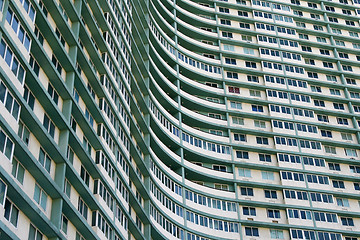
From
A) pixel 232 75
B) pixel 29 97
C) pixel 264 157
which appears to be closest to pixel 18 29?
pixel 29 97

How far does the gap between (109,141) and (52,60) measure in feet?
37.0

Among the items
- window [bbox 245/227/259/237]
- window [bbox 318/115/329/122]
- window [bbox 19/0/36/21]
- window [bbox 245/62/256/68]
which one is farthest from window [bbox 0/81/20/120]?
window [bbox 318/115/329/122]

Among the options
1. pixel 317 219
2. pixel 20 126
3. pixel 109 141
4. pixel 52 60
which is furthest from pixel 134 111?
pixel 317 219

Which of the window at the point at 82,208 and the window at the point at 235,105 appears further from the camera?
the window at the point at 235,105

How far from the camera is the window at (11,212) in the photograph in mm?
33469

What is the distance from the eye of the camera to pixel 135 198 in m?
56.8

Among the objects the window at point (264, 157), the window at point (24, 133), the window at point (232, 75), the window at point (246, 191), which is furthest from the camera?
the window at point (232, 75)

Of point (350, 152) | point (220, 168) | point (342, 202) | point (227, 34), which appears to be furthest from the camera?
point (227, 34)

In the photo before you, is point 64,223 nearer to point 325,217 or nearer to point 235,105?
point 325,217

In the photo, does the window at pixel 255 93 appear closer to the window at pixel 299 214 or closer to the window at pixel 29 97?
the window at pixel 299 214

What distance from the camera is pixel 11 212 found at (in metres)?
34.0

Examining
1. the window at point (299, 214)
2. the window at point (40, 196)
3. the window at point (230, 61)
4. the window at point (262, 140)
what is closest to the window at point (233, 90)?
the window at point (230, 61)

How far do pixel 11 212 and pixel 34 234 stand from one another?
3.27 meters

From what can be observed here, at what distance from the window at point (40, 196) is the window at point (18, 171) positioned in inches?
76.3
